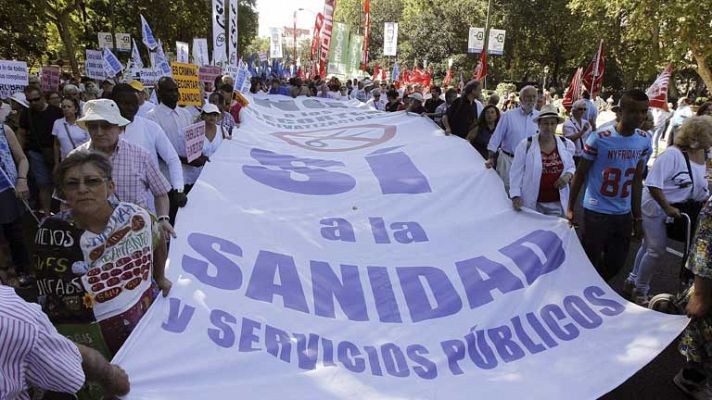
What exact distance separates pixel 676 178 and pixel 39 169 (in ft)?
24.5

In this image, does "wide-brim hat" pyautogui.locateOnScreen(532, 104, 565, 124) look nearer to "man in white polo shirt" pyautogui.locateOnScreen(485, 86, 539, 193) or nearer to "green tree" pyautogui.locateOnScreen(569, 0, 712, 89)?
"man in white polo shirt" pyautogui.locateOnScreen(485, 86, 539, 193)

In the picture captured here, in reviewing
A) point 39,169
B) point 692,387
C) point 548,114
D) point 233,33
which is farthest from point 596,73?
point 39,169

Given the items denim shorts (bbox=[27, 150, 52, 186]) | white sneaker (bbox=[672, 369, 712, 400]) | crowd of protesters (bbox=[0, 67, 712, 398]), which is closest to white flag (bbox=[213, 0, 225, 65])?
crowd of protesters (bbox=[0, 67, 712, 398])

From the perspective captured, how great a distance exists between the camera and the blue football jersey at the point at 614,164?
402 cm

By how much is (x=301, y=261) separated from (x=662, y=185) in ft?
10.3

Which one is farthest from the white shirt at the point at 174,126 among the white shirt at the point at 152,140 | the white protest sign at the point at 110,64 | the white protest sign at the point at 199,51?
the white protest sign at the point at 199,51

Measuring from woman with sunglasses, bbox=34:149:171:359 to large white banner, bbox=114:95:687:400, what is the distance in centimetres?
16

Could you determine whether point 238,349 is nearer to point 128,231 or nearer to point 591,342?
point 128,231

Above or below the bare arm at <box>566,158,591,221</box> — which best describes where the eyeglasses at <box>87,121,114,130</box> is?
above

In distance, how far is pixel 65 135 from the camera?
20.0 ft

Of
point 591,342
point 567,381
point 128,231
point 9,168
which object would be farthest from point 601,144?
point 9,168

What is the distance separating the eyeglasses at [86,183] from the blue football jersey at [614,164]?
12.1 feet

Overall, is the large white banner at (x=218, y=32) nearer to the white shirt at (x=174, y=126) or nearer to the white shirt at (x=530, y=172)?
the white shirt at (x=174, y=126)

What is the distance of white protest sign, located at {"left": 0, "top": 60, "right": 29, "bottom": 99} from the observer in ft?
20.5
